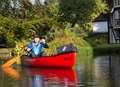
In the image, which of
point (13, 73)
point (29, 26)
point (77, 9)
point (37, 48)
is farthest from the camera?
point (77, 9)

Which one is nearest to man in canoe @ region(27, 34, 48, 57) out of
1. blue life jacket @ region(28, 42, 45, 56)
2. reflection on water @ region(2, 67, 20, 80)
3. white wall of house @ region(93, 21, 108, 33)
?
blue life jacket @ region(28, 42, 45, 56)

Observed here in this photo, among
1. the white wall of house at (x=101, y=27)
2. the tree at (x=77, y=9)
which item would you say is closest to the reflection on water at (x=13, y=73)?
the tree at (x=77, y=9)

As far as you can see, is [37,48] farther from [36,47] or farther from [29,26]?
[29,26]

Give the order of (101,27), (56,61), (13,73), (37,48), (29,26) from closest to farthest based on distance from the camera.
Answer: (13,73) < (56,61) < (37,48) < (29,26) < (101,27)

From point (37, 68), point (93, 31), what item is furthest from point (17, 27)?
point (93, 31)

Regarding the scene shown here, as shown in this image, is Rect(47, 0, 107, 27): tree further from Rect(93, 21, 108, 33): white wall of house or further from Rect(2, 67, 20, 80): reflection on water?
Rect(2, 67, 20, 80): reflection on water

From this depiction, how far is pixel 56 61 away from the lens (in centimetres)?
2761

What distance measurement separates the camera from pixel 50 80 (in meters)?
21.1

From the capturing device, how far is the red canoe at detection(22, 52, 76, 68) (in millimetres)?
27219

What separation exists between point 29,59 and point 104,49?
25.8 m

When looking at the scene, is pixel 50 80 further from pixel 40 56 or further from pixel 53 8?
pixel 53 8

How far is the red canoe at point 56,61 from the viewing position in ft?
89.3

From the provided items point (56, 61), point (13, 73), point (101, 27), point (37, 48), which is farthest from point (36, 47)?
point (101, 27)

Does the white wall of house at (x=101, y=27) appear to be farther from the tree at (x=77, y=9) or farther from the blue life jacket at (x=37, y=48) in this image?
the blue life jacket at (x=37, y=48)
